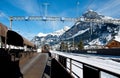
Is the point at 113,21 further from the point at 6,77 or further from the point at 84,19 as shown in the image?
the point at 6,77

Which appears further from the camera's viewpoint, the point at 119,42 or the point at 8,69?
the point at 119,42

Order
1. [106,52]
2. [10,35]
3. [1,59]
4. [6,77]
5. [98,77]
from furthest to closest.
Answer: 1. [106,52]
2. [10,35]
3. [1,59]
4. [6,77]
5. [98,77]

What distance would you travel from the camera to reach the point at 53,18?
2749 inches

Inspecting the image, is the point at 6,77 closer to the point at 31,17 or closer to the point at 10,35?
the point at 10,35

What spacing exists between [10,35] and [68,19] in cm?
4831

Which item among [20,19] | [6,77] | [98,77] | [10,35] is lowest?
[6,77]

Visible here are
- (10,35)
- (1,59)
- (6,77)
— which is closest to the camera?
(6,77)

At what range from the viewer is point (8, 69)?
58.4ft

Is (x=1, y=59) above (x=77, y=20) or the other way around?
the other way around

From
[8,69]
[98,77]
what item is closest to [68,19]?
[8,69]

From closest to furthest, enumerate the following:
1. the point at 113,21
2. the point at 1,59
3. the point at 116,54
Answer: the point at 1,59, the point at 116,54, the point at 113,21

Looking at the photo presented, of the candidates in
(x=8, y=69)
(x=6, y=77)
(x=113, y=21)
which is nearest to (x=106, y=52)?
(x=113, y=21)

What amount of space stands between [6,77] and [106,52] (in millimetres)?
36714

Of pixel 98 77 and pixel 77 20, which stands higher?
pixel 77 20
